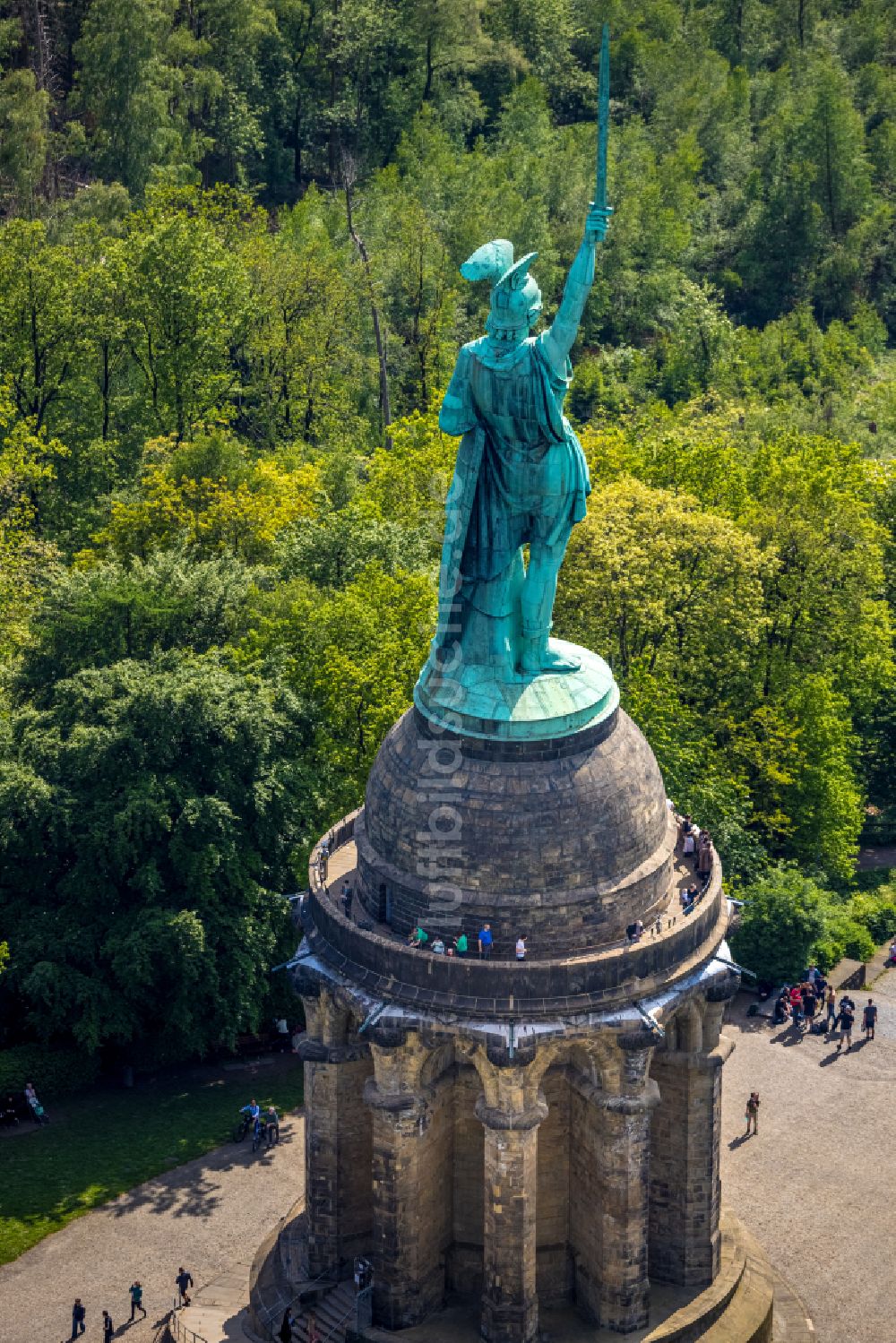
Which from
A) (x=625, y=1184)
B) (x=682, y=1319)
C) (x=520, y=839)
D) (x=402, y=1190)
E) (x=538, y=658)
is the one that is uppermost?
(x=538, y=658)

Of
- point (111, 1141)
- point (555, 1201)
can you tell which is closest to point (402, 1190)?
point (555, 1201)

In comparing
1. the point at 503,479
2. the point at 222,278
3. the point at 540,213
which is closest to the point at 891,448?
the point at 540,213

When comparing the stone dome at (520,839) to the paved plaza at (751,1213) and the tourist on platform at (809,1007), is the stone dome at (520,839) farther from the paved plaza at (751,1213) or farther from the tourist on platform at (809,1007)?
the tourist on platform at (809,1007)

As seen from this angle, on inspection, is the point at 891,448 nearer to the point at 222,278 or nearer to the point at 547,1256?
the point at 222,278

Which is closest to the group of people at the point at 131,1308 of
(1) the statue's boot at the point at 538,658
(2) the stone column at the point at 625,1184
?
(2) the stone column at the point at 625,1184

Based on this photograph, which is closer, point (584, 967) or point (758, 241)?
point (584, 967)

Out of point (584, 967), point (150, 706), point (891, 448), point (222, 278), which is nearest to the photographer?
point (584, 967)

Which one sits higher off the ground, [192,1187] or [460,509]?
[460,509]

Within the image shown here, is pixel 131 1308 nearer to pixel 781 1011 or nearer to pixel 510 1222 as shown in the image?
pixel 510 1222
